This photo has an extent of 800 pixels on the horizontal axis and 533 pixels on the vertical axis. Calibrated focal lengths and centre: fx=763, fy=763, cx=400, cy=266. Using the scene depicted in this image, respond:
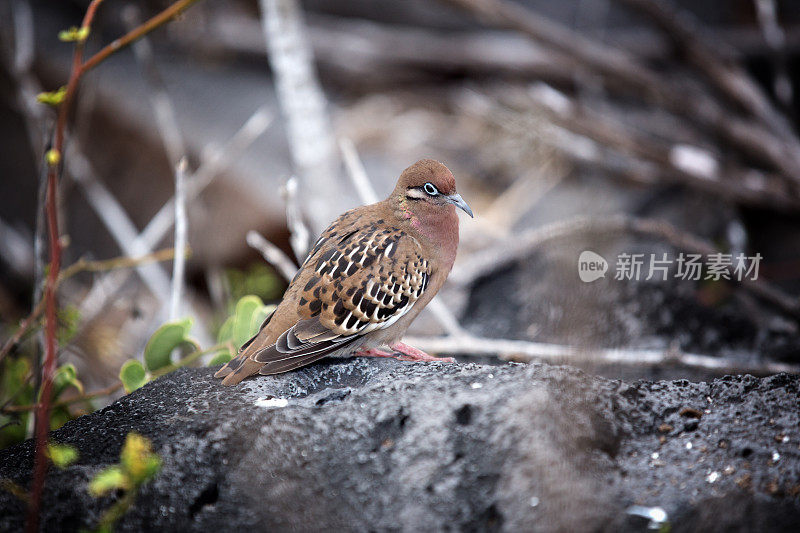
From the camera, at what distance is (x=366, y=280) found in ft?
9.95

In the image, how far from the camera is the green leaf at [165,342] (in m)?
3.16

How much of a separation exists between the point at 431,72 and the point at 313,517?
656cm

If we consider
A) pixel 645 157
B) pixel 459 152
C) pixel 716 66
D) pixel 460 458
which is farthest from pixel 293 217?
pixel 459 152

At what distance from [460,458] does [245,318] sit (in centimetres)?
139

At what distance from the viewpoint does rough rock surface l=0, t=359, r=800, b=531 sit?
7.07 ft

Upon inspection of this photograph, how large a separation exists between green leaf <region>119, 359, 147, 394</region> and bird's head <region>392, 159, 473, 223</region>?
1.27 metres

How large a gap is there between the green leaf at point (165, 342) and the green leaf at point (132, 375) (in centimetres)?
10

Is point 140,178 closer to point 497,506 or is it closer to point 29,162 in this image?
point 29,162

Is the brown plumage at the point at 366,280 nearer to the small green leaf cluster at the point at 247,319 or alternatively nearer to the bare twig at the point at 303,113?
the small green leaf cluster at the point at 247,319

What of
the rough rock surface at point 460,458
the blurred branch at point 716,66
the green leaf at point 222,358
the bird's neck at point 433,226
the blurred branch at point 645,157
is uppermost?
the blurred branch at point 716,66

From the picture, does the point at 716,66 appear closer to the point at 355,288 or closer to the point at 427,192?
the point at 427,192

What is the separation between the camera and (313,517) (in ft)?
7.09

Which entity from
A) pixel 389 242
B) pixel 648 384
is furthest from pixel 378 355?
pixel 648 384

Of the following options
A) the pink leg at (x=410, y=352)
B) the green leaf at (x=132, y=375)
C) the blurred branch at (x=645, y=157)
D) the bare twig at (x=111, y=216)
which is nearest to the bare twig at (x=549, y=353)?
the pink leg at (x=410, y=352)
